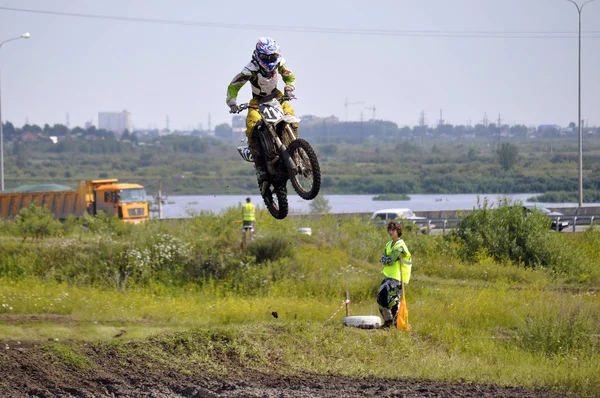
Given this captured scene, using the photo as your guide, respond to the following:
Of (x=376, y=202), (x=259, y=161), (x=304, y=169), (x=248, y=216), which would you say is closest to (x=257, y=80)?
(x=259, y=161)

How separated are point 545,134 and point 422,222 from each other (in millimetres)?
61476

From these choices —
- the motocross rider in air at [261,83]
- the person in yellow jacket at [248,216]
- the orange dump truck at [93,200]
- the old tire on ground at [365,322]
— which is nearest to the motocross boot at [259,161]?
the motocross rider in air at [261,83]

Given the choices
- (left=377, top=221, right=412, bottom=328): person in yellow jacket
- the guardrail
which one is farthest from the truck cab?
(left=377, top=221, right=412, bottom=328): person in yellow jacket

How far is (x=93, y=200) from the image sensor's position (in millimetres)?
52344

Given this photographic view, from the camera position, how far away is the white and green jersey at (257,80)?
43.8 feet

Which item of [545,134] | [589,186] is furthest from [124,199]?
[545,134]

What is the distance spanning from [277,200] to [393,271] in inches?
259

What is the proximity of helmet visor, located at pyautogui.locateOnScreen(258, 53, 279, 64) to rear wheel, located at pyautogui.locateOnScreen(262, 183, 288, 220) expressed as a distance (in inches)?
78.5

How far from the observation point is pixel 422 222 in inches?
1853

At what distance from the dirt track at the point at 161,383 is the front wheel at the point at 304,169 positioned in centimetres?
401

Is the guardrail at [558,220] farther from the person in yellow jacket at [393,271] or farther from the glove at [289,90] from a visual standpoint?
the glove at [289,90]

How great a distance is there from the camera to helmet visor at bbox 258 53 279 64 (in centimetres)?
1305

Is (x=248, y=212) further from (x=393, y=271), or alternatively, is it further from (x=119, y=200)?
(x=119, y=200)

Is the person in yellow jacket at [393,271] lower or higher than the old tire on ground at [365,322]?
higher
